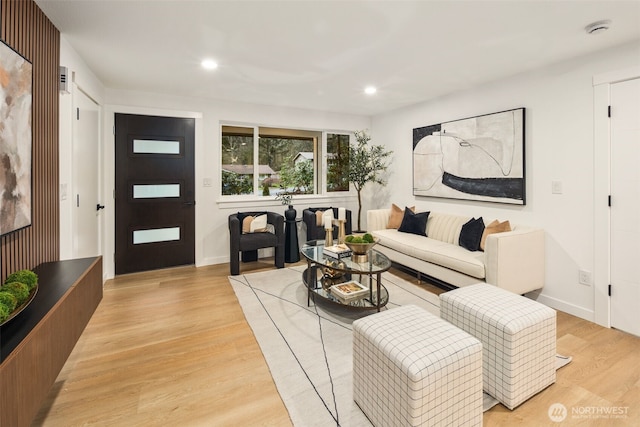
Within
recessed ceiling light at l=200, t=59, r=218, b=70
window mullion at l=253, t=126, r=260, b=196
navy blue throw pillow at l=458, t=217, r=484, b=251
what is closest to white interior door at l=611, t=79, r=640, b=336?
navy blue throw pillow at l=458, t=217, r=484, b=251

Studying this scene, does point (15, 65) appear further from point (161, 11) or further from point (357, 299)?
point (357, 299)

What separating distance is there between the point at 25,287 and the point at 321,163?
174 inches

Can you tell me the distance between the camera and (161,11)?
2.08 m

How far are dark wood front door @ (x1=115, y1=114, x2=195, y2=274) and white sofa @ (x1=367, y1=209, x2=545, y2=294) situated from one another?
9.69 ft

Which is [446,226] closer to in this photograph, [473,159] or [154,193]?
[473,159]

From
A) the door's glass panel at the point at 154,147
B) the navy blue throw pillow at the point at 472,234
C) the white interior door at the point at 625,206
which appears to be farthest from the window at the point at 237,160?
the white interior door at the point at 625,206

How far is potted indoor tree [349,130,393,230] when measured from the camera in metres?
5.04

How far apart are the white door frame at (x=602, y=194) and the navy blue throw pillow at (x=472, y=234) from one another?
3.16ft

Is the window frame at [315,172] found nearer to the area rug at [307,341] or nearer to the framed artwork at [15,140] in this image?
the area rug at [307,341]

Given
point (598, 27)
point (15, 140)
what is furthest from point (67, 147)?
point (598, 27)

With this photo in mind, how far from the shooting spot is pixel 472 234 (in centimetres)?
341

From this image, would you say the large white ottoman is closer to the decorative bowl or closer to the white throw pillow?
the decorative bowl

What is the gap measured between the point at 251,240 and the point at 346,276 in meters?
1.42

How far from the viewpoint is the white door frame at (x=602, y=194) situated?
2594mm
